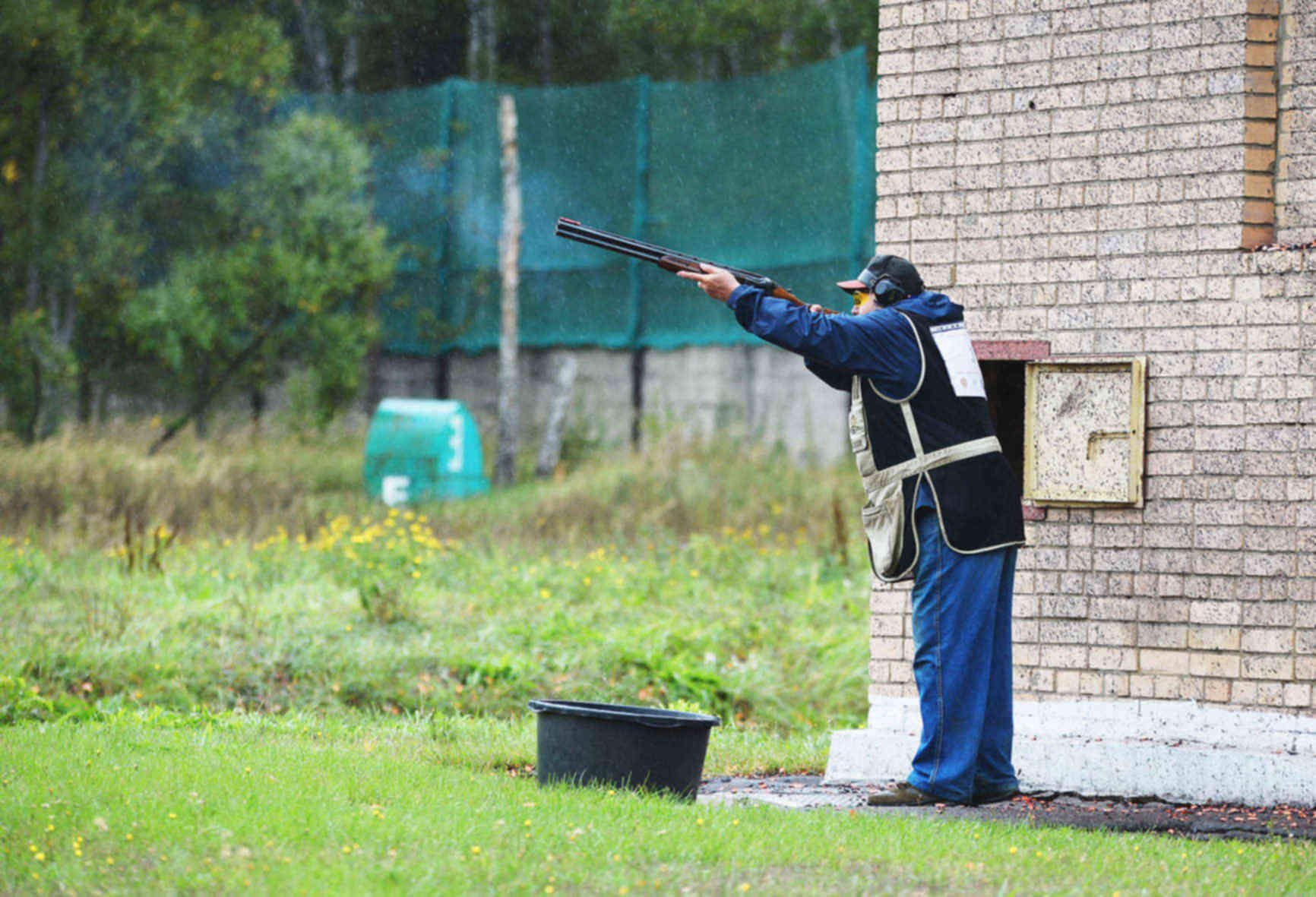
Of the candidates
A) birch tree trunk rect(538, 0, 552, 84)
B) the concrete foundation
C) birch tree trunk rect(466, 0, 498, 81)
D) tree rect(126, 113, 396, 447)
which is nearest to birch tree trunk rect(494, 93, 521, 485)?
tree rect(126, 113, 396, 447)

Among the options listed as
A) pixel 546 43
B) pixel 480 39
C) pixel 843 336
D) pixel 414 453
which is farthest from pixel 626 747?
pixel 480 39

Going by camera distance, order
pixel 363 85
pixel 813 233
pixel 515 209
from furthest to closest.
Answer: pixel 363 85 → pixel 515 209 → pixel 813 233

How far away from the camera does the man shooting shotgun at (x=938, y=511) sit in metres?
5.60

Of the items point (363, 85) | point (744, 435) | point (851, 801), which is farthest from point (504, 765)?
point (363, 85)

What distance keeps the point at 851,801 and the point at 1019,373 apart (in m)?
2.21

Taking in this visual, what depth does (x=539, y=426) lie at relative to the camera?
2105cm

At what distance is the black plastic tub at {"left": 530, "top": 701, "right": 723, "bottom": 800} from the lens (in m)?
5.46

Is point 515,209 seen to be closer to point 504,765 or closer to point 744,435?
point 744,435

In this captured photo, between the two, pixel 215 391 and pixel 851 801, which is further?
pixel 215 391

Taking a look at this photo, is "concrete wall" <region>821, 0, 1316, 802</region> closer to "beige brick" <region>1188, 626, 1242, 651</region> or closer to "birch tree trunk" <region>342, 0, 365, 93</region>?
"beige brick" <region>1188, 626, 1242, 651</region>

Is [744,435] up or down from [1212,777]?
up

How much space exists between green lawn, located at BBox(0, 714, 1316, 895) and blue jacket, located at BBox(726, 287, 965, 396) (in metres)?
1.59

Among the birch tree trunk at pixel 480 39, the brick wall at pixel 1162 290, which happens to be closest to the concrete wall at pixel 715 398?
the birch tree trunk at pixel 480 39

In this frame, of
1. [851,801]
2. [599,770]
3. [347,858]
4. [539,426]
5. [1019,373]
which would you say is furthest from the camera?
[539,426]
